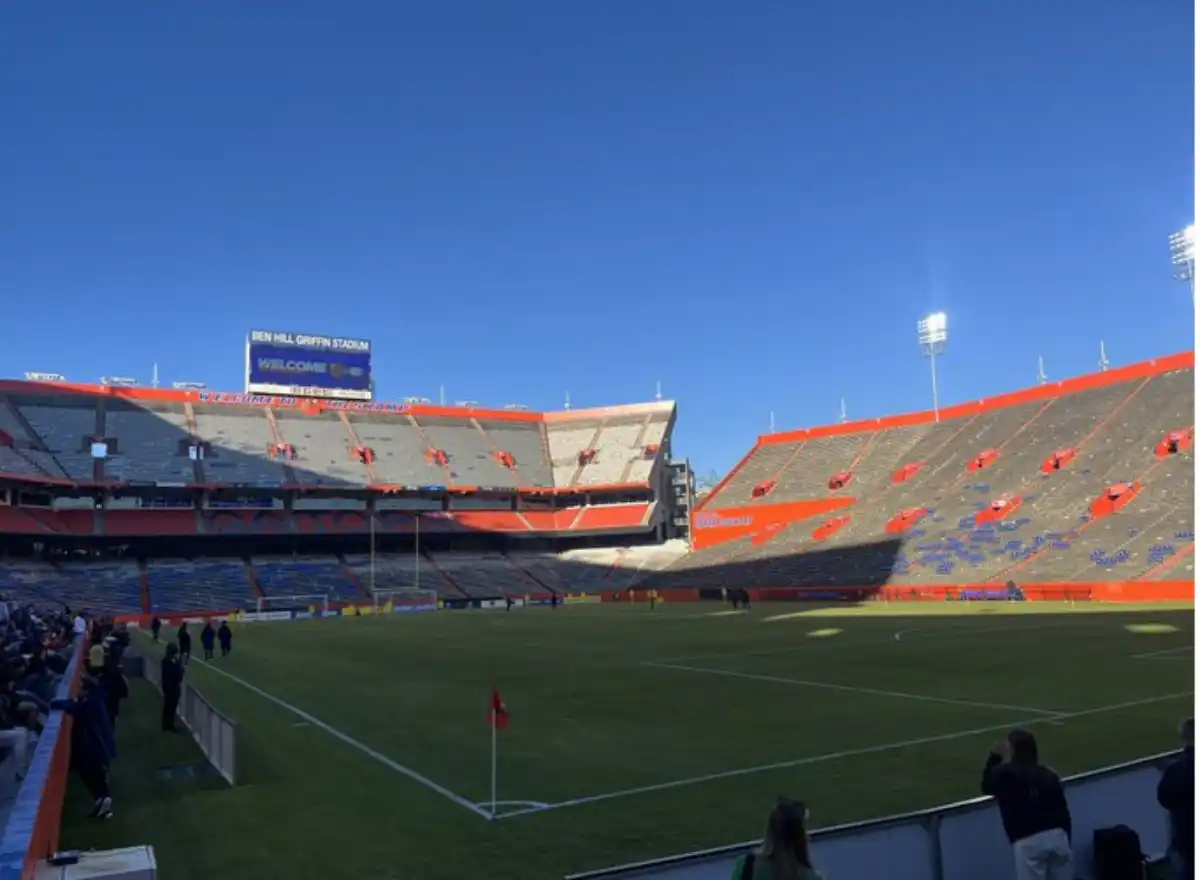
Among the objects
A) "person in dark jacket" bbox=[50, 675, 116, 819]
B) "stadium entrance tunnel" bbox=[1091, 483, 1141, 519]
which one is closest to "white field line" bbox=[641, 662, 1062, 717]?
"person in dark jacket" bbox=[50, 675, 116, 819]

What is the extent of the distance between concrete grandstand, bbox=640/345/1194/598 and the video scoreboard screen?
42009 millimetres

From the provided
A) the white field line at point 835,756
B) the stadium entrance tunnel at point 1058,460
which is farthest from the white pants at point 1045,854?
the stadium entrance tunnel at point 1058,460

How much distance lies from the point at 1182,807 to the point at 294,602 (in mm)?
74804

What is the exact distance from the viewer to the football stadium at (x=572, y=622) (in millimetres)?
11719

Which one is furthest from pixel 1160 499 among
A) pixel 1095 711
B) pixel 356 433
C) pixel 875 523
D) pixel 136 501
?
pixel 136 501

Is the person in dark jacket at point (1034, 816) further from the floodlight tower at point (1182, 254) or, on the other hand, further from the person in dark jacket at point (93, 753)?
the floodlight tower at point (1182, 254)

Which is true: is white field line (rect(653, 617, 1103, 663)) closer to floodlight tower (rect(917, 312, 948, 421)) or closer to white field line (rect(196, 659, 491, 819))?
white field line (rect(196, 659, 491, 819))

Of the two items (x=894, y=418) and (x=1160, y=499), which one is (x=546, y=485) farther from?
(x=1160, y=499)

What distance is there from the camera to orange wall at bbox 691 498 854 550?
277 feet

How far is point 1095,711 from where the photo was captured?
57.3ft

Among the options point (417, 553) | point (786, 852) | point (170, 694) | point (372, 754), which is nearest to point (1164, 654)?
point (372, 754)

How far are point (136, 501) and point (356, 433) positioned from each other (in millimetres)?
23361

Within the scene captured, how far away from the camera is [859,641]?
33.6 meters

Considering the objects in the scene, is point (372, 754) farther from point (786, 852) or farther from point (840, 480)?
point (840, 480)
